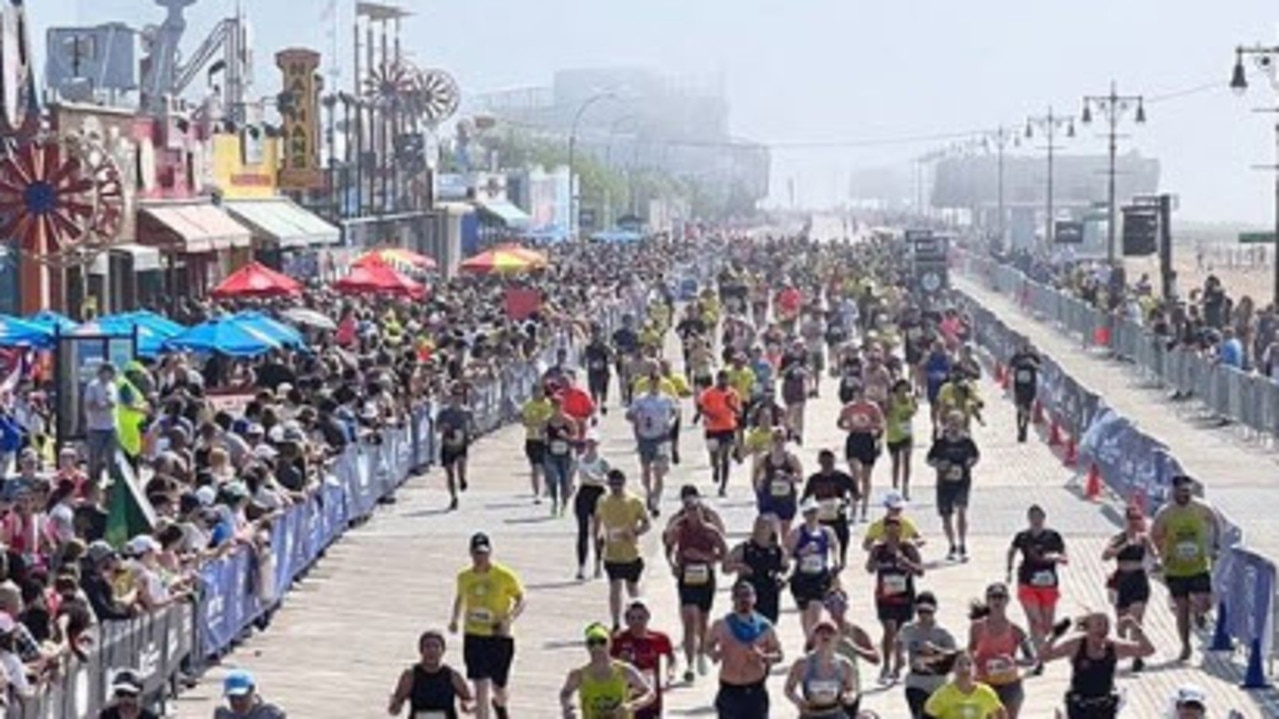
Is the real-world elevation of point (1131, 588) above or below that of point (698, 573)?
below

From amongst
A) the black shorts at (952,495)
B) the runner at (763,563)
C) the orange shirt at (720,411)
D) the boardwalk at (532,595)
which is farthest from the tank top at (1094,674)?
the orange shirt at (720,411)

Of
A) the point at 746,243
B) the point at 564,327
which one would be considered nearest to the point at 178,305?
the point at 564,327

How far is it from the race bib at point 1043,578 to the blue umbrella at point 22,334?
12926mm

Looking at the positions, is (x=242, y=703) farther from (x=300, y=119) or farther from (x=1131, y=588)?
(x=300, y=119)

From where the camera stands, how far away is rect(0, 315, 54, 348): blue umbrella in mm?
31141

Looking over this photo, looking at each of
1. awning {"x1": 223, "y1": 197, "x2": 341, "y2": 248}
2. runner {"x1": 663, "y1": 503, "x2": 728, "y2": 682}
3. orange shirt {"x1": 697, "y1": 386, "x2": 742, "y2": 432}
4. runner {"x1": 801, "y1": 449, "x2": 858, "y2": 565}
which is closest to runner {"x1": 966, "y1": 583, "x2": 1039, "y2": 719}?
runner {"x1": 663, "y1": 503, "x2": 728, "y2": 682}

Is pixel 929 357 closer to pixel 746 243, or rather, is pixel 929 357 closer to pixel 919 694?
pixel 919 694

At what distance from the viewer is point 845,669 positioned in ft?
54.4

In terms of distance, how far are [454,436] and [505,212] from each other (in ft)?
258

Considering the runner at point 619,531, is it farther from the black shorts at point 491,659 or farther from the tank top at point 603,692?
the tank top at point 603,692

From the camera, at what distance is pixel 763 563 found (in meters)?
20.9

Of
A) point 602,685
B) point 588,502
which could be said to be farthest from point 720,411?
point 602,685

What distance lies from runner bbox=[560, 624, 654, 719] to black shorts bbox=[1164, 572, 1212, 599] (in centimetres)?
684

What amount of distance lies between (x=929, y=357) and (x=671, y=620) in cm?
1677
